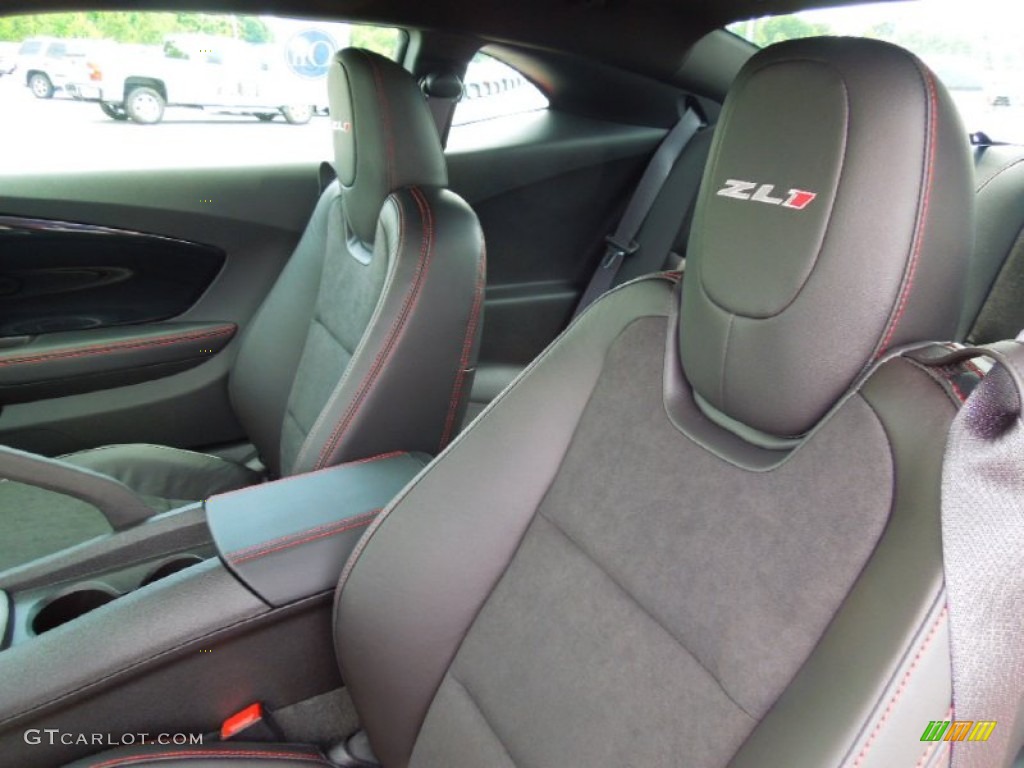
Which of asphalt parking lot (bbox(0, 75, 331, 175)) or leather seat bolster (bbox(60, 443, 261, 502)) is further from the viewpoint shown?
asphalt parking lot (bbox(0, 75, 331, 175))

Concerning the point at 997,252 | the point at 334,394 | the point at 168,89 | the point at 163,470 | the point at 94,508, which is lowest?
the point at 163,470

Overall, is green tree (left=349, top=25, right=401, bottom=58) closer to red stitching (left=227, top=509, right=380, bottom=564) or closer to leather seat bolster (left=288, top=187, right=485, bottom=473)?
leather seat bolster (left=288, top=187, right=485, bottom=473)

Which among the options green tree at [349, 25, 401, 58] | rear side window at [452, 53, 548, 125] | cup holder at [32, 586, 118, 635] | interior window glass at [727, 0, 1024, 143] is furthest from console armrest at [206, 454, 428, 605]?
rear side window at [452, 53, 548, 125]

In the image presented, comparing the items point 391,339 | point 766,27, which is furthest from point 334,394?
point 766,27

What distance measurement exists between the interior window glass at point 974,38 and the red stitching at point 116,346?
1423 millimetres

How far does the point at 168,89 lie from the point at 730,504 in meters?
1.80

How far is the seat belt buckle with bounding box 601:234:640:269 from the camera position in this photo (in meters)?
2.60

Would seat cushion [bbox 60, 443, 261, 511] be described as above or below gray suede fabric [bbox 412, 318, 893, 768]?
below

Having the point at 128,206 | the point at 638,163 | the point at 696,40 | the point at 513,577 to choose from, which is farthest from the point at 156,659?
the point at 638,163

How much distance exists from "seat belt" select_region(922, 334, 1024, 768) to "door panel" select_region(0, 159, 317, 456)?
1837mm

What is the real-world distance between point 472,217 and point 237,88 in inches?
37.1

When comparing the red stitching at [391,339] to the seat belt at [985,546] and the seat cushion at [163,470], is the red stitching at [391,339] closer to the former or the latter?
the seat cushion at [163,470]

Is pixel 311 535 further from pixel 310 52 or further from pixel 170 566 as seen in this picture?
pixel 310 52

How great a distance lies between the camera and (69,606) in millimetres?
1300
